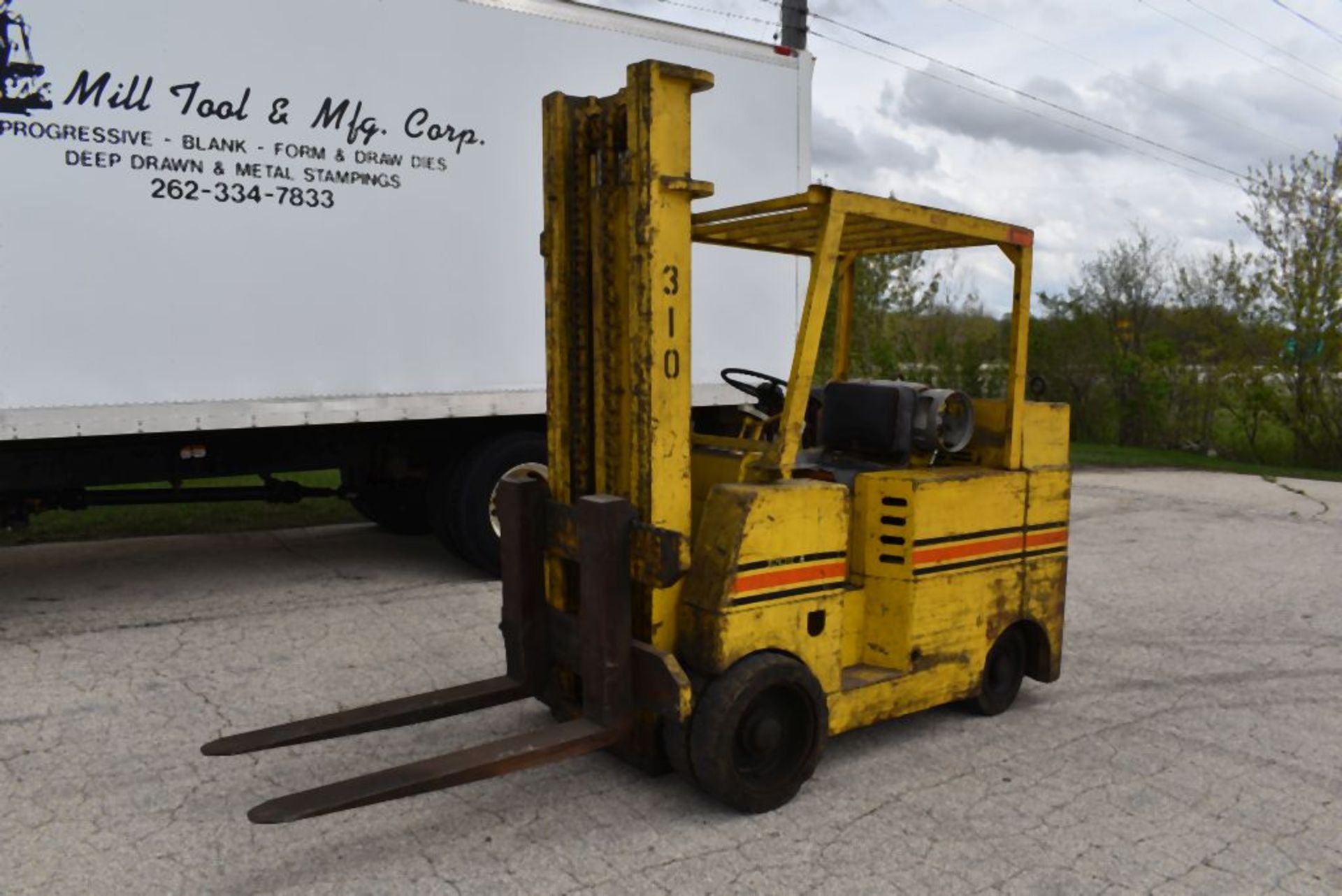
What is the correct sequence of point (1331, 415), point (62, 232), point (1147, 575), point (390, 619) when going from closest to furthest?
point (62, 232)
point (390, 619)
point (1147, 575)
point (1331, 415)

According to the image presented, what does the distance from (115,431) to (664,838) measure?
3.92 m

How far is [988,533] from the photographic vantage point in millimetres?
4410

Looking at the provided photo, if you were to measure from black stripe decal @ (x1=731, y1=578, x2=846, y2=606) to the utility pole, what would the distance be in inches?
405

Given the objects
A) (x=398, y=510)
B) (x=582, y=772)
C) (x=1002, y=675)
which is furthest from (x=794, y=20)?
(x=582, y=772)

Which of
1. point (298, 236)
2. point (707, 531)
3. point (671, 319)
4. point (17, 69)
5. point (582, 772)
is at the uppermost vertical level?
point (17, 69)

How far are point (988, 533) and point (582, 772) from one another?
6.43ft

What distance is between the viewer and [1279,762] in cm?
423

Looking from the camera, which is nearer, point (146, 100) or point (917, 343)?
point (146, 100)

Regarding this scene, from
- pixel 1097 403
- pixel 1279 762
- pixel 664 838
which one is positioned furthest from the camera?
pixel 1097 403

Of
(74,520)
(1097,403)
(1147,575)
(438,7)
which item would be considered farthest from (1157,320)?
(74,520)

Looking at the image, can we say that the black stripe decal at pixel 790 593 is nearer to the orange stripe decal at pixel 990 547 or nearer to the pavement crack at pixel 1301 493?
the orange stripe decal at pixel 990 547

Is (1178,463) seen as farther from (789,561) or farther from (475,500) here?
(789,561)

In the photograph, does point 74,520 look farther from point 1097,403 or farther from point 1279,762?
point 1097,403

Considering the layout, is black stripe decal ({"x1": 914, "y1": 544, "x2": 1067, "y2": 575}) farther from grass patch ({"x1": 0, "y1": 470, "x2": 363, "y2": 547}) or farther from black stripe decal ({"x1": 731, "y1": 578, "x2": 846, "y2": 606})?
grass patch ({"x1": 0, "y1": 470, "x2": 363, "y2": 547})
